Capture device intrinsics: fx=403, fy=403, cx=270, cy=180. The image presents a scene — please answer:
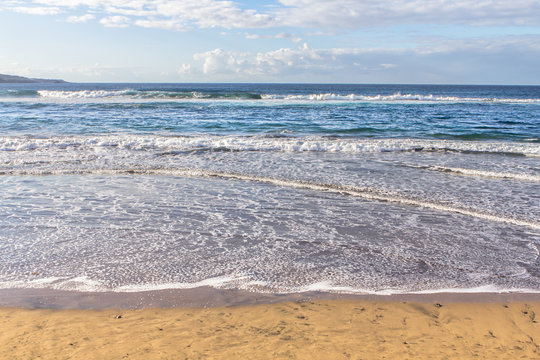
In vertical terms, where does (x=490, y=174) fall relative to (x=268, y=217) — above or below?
above

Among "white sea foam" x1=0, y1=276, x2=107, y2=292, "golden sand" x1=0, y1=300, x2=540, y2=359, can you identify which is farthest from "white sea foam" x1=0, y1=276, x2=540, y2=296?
"golden sand" x1=0, y1=300, x2=540, y2=359

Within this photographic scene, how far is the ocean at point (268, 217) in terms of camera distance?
4.30m

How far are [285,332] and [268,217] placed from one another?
3225 mm

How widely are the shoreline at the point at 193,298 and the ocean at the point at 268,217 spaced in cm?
12

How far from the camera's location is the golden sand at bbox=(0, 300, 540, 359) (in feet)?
9.73

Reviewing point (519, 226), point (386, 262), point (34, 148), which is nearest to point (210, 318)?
point (386, 262)

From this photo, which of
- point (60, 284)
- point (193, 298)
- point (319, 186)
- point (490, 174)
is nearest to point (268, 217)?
point (319, 186)

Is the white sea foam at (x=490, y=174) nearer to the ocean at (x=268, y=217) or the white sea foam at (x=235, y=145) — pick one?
the ocean at (x=268, y=217)

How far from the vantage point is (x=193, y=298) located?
3.79 m

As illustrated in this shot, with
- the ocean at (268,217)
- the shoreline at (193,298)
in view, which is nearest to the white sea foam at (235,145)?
the ocean at (268,217)

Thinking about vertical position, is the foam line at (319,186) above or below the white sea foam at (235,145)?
below

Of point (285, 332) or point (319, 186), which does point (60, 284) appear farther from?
point (319, 186)

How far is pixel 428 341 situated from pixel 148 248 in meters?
3.34

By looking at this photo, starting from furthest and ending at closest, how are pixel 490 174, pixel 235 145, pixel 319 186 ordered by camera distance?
pixel 235 145 < pixel 490 174 < pixel 319 186
